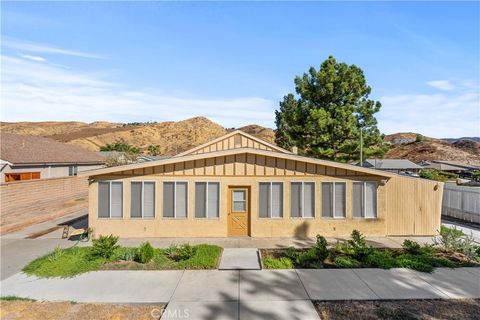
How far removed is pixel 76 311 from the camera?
6.73m

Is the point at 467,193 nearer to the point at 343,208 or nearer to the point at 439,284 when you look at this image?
the point at 343,208

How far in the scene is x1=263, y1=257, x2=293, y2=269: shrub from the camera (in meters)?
9.30

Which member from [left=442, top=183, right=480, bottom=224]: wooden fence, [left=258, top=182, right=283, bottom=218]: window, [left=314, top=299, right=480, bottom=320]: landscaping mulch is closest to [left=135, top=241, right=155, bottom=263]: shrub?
[left=258, top=182, right=283, bottom=218]: window

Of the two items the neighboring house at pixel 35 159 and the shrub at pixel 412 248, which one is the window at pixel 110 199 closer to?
the shrub at pixel 412 248

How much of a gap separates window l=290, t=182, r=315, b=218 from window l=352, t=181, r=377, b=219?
6.25 ft

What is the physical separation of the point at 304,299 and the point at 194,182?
7042 millimetres

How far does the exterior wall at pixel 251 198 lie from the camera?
12.6 metres

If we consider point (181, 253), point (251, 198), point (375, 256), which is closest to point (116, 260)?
point (181, 253)

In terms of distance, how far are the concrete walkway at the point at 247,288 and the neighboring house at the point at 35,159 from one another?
15667mm

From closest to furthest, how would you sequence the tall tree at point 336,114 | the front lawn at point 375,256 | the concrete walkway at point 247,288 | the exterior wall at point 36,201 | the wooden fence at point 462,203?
the concrete walkway at point 247,288
the front lawn at point 375,256
the exterior wall at point 36,201
the wooden fence at point 462,203
the tall tree at point 336,114

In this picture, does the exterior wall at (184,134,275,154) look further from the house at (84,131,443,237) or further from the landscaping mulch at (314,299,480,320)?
the landscaping mulch at (314,299,480,320)

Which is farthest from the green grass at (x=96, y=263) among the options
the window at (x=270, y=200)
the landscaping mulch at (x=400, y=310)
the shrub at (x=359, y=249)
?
the shrub at (x=359, y=249)

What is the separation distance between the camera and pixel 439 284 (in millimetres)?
8188

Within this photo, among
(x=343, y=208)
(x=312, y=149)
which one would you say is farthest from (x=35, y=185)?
(x=312, y=149)
